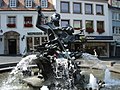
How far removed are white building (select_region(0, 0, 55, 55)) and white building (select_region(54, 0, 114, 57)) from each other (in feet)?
8.43

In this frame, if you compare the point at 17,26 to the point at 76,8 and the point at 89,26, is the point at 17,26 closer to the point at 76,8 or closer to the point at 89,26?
the point at 76,8

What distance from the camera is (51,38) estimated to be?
12297 millimetres

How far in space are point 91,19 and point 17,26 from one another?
1140 centimetres

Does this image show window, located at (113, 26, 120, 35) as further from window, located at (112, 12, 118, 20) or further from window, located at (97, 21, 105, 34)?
window, located at (97, 21, 105, 34)

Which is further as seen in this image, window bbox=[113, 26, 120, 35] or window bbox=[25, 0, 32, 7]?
window bbox=[113, 26, 120, 35]

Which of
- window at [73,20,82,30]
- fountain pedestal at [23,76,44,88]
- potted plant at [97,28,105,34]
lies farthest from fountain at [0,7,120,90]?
potted plant at [97,28,105,34]

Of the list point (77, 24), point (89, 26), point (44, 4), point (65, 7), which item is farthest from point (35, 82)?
point (89, 26)

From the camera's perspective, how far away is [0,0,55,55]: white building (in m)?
41.6

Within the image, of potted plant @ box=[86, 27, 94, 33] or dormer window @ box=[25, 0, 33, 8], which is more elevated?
dormer window @ box=[25, 0, 33, 8]

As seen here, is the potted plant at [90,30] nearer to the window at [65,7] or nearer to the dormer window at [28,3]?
the window at [65,7]

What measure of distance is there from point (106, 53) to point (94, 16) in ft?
19.6

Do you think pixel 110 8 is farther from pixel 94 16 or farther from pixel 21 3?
pixel 21 3

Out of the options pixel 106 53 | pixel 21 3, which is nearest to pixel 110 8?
pixel 106 53

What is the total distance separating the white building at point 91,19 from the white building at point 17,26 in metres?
2.57
